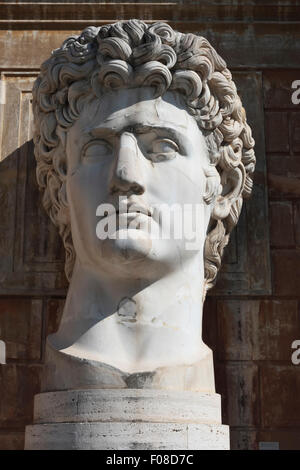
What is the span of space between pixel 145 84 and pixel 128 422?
199 centimetres

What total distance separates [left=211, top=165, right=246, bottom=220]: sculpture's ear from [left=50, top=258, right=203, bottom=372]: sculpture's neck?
550mm

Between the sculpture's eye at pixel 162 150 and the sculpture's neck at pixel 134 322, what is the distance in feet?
2.17

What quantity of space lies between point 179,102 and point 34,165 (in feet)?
5.41

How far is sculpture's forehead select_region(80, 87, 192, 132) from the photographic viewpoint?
13.3ft

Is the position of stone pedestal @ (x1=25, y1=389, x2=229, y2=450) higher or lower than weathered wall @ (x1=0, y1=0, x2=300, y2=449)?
lower

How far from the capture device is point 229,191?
453 cm

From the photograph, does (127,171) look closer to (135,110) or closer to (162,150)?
(162,150)

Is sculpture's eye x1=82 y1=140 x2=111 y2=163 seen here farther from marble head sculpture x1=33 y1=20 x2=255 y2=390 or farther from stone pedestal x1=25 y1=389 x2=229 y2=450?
stone pedestal x1=25 y1=389 x2=229 y2=450

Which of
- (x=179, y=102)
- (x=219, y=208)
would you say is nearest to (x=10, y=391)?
(x=219, y=208)

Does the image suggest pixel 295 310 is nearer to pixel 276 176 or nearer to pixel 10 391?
pixel 276 176

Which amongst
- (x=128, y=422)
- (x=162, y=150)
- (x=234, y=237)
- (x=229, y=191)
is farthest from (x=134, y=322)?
(x=234, y=237)

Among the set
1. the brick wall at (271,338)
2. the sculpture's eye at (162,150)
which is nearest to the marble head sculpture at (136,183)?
the sculpture's eye at (162,150)

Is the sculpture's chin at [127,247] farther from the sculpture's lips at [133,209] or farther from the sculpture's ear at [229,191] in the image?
the sculpture's ear at [229,191]

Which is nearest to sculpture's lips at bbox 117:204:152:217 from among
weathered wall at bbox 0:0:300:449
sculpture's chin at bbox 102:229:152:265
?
sculpture's chin at bbox 102:229:152:265
